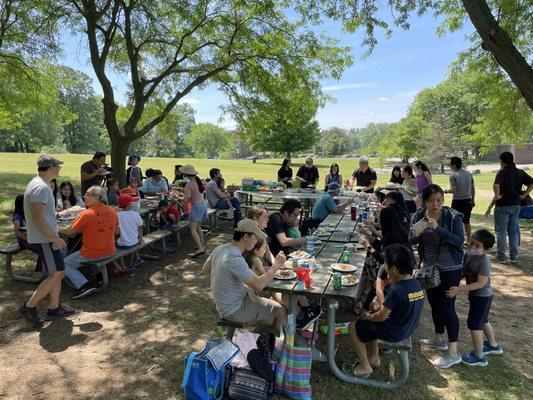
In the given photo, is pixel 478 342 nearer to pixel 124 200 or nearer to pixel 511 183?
pixel 511 183

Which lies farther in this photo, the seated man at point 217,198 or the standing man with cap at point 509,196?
the seated man at point 217,198

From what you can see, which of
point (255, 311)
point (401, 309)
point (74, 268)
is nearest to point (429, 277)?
point (401, 309)

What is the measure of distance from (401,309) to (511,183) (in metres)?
5.11

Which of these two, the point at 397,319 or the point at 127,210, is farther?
the point at 127,210

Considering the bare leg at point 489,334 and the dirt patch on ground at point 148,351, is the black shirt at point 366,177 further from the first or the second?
the bare leg at point 489,334

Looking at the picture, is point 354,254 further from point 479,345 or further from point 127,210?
point 127,210

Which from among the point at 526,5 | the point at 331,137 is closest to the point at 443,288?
the point at 526,5

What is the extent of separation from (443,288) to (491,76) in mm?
8413

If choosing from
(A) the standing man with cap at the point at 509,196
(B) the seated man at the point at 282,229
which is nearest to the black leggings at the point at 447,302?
(B) the seated man at the point at 282,229

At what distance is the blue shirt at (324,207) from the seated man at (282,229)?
1922mm

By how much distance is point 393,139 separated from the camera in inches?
2026

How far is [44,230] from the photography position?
14.4 feet

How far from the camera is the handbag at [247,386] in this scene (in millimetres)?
3252

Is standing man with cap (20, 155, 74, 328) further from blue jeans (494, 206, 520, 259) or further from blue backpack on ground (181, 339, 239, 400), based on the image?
blue jeans (494, 206, 520, 259)
